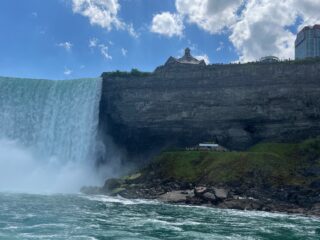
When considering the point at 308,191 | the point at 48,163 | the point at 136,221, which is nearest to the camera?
the point at 136,221

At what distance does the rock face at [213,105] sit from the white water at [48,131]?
16.2 feet

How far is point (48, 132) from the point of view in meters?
101

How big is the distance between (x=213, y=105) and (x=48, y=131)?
35.7m

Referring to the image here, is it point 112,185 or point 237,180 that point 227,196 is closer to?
point 237,180

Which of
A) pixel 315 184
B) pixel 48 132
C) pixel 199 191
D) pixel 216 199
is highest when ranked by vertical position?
Answer: pixel 48 132

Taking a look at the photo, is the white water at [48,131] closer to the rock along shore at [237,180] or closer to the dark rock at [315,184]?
the rock along shore at [237,180]

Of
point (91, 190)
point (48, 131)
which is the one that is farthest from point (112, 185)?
point (48, 131)

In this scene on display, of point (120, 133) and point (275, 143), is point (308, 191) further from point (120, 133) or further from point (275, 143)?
point (120, 133)

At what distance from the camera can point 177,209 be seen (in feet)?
203

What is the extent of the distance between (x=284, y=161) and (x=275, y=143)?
10.3 meters

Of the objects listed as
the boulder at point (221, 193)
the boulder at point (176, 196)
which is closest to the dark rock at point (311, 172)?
the boulder at point (221, 193)

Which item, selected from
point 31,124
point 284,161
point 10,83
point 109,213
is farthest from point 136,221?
point 10,83

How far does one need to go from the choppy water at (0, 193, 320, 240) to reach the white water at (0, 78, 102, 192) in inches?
1096

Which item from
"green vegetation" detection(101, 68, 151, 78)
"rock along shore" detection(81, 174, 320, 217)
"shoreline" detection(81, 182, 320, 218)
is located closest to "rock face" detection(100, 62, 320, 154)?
"green vegetation" detection(101, 68, 151, 78)
